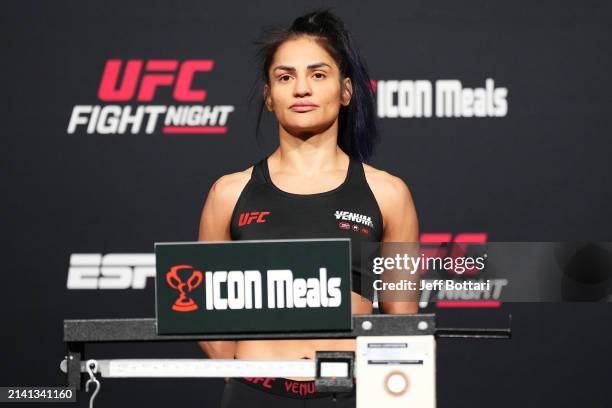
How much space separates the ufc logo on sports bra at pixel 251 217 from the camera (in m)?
2.43

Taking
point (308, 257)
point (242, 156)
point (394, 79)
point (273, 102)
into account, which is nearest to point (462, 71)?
point (394, 79)

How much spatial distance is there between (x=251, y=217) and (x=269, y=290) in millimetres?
746

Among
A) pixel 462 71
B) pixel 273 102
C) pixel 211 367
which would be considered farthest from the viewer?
pixel 462 71

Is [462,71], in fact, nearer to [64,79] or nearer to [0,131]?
[64,79]

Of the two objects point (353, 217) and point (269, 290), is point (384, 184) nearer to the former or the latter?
point (353, 217)

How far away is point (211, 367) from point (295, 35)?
1057 mm

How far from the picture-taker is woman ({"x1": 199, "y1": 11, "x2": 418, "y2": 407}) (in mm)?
2396

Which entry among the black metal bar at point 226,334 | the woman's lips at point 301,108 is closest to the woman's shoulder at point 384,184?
the woman's lips at point 301,108

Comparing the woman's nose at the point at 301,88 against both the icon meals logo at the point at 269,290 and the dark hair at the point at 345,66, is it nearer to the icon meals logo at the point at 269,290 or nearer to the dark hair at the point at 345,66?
the dark hair at the point at 345,66

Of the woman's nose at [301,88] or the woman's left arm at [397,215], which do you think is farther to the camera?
the woman's left arm at [397,215]

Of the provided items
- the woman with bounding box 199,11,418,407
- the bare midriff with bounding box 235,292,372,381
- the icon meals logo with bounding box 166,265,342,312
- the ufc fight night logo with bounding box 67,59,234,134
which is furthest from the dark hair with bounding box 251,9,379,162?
the ufc fight night logo with bounding box 67,59,234,134

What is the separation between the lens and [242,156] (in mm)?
4082

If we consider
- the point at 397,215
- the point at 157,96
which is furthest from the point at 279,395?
the point at 157,96

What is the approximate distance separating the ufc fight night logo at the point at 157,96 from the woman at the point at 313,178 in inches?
57.9
